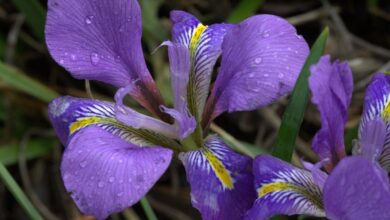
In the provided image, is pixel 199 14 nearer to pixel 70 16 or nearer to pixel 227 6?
pixel 227 6

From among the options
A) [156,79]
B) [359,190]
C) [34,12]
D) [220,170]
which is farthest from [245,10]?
[359,190]

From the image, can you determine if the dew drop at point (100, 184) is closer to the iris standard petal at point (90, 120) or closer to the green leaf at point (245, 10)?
the iris standard petal at point (90, 120)

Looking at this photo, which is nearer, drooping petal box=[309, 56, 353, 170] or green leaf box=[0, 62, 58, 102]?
drooping petal box=[309, 56, 353, 170]

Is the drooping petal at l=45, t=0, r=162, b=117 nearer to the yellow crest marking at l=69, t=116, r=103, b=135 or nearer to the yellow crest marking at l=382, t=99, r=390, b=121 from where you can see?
the yellow crest marking at l=69, t=116, r=103, b=135

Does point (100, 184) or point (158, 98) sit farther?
point (158, 98)

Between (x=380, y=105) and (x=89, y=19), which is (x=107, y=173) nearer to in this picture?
(x=89, y=19)

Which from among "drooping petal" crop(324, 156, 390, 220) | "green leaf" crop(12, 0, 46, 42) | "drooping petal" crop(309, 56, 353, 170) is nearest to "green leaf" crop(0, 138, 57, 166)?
"green leaf" crop(12, 0, 46, 42)
